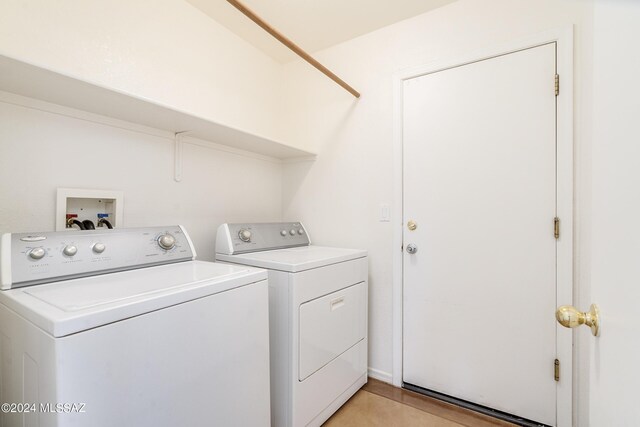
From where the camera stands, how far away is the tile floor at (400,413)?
1597 millimetres

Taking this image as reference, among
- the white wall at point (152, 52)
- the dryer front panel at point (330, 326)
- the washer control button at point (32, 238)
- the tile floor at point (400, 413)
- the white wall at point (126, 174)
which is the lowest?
the tile floor at point (400, 413)

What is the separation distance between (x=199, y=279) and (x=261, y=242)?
32.1 inches

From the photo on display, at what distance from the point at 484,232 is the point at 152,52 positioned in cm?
213

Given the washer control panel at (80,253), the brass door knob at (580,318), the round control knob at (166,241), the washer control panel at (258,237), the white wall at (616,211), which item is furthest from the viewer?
the washer control panel at (258,237)

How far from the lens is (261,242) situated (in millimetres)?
1883

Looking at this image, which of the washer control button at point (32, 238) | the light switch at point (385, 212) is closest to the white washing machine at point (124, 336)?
the washer control button at point (32, 238)

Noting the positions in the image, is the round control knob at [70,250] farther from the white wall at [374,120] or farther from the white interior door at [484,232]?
the white interior door at [484,232]

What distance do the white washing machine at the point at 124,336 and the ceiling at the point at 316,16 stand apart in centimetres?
150

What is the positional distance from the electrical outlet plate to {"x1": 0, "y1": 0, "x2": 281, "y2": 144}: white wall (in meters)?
0.50

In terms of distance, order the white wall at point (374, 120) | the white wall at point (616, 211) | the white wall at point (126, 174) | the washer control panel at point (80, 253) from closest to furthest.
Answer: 1. the white wall at point (616, 211)
2. the washer control panel at point (80, 253)
3. the white wall at point (126, 174)
4. the white wall at point (374, 120)

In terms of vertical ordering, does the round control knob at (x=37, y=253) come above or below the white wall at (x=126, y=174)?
below

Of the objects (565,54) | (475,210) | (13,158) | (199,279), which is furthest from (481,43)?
(13,158)

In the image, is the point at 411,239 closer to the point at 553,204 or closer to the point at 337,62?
the point at 553,204

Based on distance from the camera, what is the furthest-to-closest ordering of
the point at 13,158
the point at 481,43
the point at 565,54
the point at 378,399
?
the point at 378,399 → the point at 481,43 → the point at 565,54 → the point at 13,158
